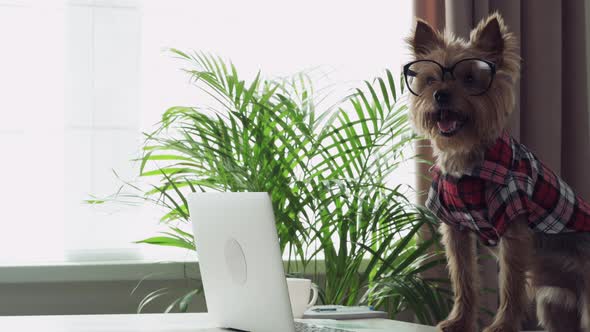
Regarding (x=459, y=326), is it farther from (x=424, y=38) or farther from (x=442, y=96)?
(x=424, y=38)

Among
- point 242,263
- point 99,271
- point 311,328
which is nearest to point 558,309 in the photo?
point 311,328

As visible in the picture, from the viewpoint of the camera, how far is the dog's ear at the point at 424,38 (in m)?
1.14

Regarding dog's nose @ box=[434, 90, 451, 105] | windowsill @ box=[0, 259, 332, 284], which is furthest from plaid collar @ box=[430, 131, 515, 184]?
windowsill @ box=[0, 259, 332, 284]

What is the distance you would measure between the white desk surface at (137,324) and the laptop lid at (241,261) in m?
0.07

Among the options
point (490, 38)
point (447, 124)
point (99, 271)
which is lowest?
point (99, 271)

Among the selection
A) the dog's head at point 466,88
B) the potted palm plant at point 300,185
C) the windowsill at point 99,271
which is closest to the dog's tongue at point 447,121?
the dog's head at point 466,88

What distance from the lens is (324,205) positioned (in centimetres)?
202

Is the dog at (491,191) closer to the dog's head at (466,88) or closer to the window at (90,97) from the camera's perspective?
the dog's head at (466,88)

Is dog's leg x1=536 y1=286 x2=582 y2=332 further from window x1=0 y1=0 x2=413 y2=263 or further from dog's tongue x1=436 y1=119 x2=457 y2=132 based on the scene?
window x1=0 y1=0 x2=413 y2=263

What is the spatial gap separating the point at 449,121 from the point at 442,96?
1.6 inches

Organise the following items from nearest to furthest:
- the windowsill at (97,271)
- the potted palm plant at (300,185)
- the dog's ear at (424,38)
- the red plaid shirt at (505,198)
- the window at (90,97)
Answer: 1. the red plaid shirt at (505,198)
2. the dog's ear at (424,38)
3. the potted palm plant at (300,185)
4. the windowsill at (97,271)
5. the window at (90,97)

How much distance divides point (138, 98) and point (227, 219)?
4.64 ft

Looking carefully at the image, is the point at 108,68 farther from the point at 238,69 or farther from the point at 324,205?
the point at 324,205

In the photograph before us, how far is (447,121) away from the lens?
1049 millimetres
